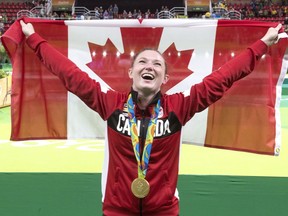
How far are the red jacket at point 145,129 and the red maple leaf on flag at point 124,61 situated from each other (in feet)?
3.37

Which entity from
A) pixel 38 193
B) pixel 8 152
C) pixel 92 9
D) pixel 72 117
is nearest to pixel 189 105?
pixel 72 117

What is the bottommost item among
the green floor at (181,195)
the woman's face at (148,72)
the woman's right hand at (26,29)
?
the green floor at (181,195)

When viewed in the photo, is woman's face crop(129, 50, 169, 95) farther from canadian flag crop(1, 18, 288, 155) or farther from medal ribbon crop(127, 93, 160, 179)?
canadian flag crop(1, 18, 288, 155)

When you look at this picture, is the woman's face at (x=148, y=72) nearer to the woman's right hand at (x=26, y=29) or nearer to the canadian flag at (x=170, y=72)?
the woman's right hand at (x=26, y=29)

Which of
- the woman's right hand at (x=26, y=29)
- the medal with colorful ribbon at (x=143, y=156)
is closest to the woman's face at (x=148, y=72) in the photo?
the medal with colorful ribbon at (x=143, y=156)

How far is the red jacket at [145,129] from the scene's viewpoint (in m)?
2.24

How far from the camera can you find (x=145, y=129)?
2.23 m

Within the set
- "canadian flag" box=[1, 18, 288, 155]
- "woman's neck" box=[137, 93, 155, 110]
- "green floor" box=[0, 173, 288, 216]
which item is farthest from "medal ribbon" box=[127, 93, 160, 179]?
"green floor" box=[0, 173, 288, 216]

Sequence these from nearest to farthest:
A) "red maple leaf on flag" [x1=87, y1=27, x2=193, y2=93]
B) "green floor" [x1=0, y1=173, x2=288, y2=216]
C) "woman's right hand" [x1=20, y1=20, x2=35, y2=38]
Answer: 1. "woman's right hand" [x1=20, y1=20, x2=35, y2=38]
2. "red maple leaf on flag" [x1=87, y1=27, x2=193, y2=93]
3. "green floor" [x1=0, y1=173, x2=288, y2=216]

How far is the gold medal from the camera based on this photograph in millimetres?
2156

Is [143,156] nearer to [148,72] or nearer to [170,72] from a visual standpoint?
[148,72]

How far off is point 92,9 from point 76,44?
104 feet

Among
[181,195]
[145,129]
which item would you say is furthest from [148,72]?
[181,195]

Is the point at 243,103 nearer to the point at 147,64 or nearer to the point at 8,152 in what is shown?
the point at 147,64
